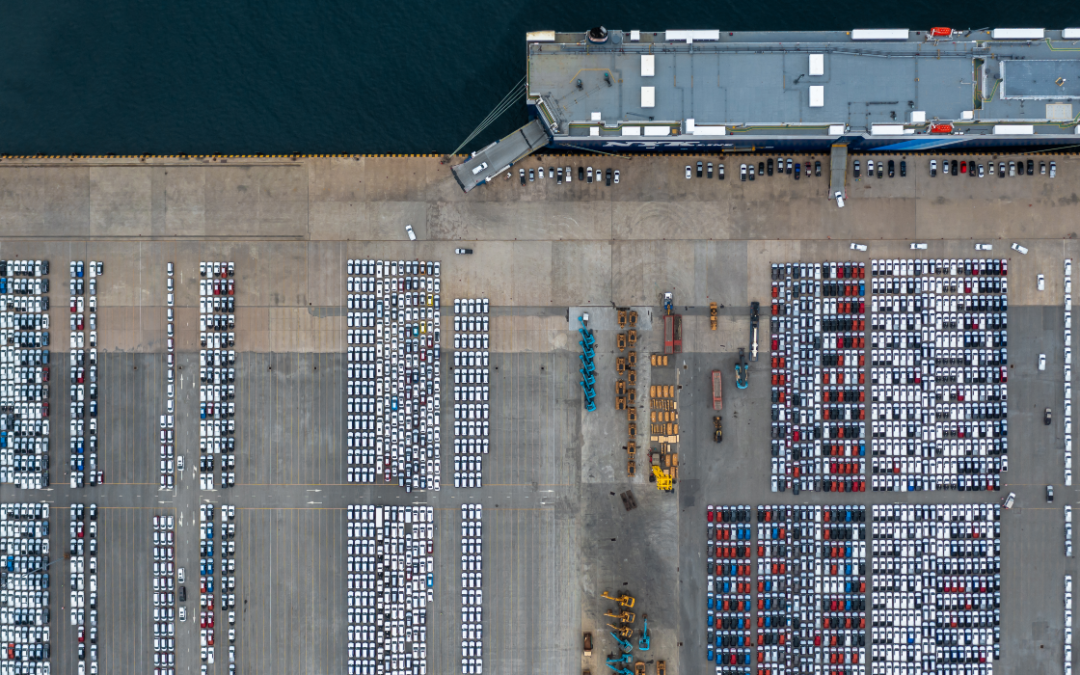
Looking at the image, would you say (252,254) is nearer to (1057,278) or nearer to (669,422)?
(669,422)

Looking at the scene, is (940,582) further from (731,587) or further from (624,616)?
(624,616)

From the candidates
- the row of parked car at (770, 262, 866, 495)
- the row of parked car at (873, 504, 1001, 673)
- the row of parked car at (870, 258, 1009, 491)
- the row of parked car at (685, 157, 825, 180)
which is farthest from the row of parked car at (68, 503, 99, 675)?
the row of parked car at (870, 258, 1009, 491)

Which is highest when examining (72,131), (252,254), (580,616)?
(72,131)

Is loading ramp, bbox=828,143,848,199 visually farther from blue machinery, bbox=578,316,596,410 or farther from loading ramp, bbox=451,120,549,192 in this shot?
loading ramp, bbox=451,120,549,192

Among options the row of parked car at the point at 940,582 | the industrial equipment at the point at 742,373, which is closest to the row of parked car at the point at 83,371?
the industrial equipment at the point at 742,373

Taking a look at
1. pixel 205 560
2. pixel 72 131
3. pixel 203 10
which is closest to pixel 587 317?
pixel 205 560

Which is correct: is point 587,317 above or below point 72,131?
below

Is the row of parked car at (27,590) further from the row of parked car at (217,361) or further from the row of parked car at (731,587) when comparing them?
the row of parked car at (731,587)
